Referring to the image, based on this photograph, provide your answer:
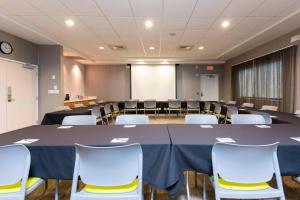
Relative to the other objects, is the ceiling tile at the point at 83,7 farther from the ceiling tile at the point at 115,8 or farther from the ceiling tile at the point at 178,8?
the ceiling tile at the point at 178,8

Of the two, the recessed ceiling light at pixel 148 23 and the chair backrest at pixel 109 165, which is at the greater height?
the recessed ceiling light at pixel 148 23

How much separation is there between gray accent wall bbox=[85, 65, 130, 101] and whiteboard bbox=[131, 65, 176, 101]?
48 centimetres

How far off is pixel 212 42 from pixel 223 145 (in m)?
5.95

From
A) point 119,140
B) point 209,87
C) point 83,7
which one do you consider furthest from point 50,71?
point 209,87

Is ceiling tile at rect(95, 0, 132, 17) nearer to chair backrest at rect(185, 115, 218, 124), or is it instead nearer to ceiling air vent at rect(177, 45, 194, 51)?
chair backrest at rect(185, 115, 218, 124)

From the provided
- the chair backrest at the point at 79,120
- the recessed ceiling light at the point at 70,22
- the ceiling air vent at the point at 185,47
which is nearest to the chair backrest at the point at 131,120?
the chair backrest at the point at 79,120

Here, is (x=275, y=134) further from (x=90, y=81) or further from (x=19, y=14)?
(x=90, y=81)

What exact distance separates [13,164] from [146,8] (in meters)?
3.51

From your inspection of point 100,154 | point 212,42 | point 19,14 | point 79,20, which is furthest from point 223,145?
point 212,42

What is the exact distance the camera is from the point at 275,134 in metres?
2.00

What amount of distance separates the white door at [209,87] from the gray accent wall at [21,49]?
8169 millimetres

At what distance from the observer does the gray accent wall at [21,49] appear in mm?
5379

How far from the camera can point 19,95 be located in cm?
600

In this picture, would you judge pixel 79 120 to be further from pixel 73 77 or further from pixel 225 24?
pixel 73 77
